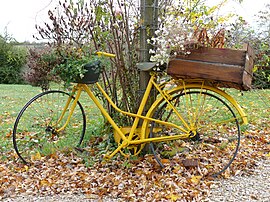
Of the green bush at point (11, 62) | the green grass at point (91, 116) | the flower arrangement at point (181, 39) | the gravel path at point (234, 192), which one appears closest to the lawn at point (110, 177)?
the gravel path at point (234, 192)

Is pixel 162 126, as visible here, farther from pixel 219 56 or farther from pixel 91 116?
pixel 91 116

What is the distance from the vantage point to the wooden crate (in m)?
2.76

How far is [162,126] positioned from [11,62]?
1389 cm

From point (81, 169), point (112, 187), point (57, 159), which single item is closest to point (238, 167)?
point (112, 187)

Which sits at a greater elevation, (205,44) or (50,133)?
(205,44)

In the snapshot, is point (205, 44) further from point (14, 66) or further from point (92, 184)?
point (14, 66)

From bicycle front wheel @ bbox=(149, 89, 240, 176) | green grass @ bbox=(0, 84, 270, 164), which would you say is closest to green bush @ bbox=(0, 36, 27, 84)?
green grass @ bbox=(0, 84, 270, 164)

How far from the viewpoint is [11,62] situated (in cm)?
1606

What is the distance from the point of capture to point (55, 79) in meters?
3.55

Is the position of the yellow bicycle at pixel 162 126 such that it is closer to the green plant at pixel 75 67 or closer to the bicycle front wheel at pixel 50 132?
the bicycle front wheel at pixel 50 132

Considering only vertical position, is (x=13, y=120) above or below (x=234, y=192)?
below

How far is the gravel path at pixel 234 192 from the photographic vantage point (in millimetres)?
2760

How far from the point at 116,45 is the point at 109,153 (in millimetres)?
1137

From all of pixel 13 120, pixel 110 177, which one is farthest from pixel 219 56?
pixel 13 120
